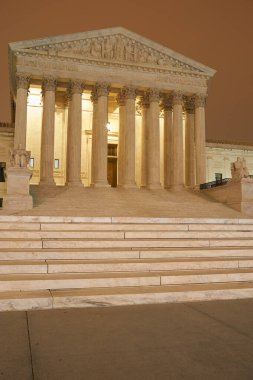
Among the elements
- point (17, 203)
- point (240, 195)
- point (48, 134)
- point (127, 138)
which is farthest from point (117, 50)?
point (17, 203)

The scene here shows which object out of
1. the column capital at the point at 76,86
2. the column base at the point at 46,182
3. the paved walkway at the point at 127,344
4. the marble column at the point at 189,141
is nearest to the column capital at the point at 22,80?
the column capital at the point at 76,86

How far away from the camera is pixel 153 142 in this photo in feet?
104

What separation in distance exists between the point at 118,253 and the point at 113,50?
81.7 feet

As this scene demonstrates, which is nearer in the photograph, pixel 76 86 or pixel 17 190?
A: pixel 17 190

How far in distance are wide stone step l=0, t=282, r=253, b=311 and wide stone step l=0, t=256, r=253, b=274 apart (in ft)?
3.27

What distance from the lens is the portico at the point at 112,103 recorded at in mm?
29172

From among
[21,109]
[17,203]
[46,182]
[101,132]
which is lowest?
[17,203]

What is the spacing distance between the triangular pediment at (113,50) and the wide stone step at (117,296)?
2541 cm

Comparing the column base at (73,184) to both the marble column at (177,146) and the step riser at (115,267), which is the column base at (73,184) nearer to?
the marble column at (177,146)

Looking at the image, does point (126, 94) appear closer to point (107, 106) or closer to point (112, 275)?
point (107, 106)

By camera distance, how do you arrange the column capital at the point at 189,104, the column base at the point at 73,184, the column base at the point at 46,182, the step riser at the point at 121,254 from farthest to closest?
the column capital at the point at 189,104 → the column base at the point at 73,184 → the column base at the point at 46,182 → the step riser at the point at 121,254

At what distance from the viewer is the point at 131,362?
451 centimetres

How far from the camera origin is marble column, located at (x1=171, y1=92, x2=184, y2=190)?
105 ft

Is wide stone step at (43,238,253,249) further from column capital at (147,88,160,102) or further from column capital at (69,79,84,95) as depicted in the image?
column capital at (147,88,160,102)
